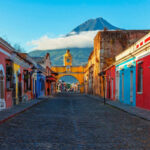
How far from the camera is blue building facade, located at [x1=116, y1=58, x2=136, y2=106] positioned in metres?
18.1

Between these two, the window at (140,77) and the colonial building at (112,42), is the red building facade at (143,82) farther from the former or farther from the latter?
the colonial building at (112,42)

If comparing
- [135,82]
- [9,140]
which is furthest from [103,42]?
[9,140]

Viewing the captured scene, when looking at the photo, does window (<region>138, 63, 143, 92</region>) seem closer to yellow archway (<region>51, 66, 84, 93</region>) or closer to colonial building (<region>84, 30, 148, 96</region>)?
colonial building (<region>84, 30, 148, 96</region>)

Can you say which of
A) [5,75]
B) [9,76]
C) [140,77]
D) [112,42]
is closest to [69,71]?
[112,42]

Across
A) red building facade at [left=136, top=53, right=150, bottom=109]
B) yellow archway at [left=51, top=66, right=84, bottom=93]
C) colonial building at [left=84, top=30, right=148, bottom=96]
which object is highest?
colonial building at [left=84, top=30, right=148, bottom=96]

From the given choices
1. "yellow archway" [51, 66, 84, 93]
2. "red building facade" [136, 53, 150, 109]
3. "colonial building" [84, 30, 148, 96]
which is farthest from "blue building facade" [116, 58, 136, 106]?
"yellow archway" [51, 66, 84, 93]

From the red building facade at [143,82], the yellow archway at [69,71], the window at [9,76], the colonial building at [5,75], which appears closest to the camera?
the red building facade at [143,82]

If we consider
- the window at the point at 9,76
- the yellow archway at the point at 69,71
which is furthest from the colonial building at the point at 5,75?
the yellow archway at the point at 69,71

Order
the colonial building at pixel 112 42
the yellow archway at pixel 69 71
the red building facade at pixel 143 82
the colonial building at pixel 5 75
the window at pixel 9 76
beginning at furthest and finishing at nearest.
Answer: the yellow archway at pixel 69 71 → the colonial building at pixel 112 42 → the window at pixel 9 76 → the colonial building at pixel 5 75 → the red building facade at pixel 143 82

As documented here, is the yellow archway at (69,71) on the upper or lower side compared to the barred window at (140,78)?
upper

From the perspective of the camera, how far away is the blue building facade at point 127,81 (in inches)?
712

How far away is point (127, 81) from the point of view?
65.6 feet

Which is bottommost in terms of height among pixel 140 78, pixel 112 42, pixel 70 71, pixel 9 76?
pixel 140 78

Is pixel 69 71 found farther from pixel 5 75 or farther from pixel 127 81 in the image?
pixel 5 75
